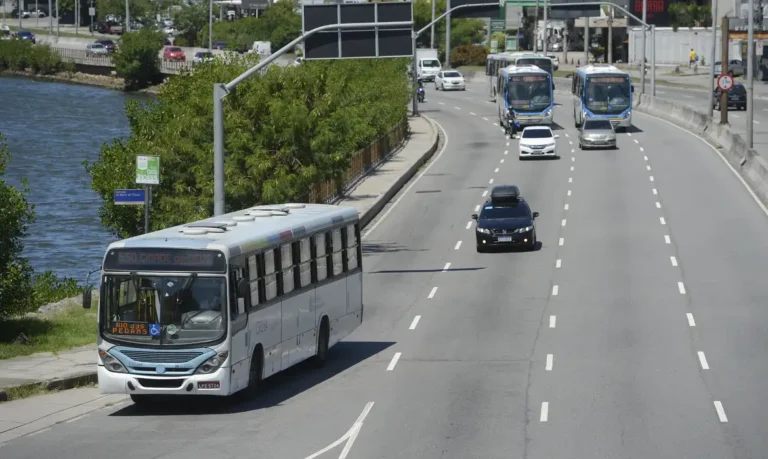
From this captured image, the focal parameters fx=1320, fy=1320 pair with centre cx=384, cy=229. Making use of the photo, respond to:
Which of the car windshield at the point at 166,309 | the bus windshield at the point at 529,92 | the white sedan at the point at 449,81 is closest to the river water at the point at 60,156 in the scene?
the bus windshield at the point at 529,92

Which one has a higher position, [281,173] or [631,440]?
[281,173]

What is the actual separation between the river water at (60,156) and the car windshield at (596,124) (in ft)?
82.3

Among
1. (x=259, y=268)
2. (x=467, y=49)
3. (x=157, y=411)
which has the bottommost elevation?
(x=157, y=411)

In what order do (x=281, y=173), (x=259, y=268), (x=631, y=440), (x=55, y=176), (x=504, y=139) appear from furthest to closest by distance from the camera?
(x=55, y=176)
(x=504, y=139)
(x=281, y=173)
(x=259, y=268)
(x=631, y=440)

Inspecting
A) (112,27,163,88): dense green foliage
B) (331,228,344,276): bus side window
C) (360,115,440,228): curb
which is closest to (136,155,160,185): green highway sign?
(331,228,344,276): bus side window

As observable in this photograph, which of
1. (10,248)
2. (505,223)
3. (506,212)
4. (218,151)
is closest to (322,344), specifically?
(218,151)

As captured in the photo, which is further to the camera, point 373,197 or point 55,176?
point 55,176

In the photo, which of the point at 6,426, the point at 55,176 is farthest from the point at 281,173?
the point at 55,176

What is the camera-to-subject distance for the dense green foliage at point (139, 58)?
147500 mm

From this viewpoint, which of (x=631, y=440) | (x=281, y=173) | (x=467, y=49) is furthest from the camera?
(x=467, y=49)

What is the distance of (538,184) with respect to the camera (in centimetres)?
5712

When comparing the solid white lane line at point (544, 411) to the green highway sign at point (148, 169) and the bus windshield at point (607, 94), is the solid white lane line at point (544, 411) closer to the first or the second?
the green highway sign at point (148, 169)

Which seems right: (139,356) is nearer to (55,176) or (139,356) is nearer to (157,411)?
(157,411)

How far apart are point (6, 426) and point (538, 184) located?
3934cm
